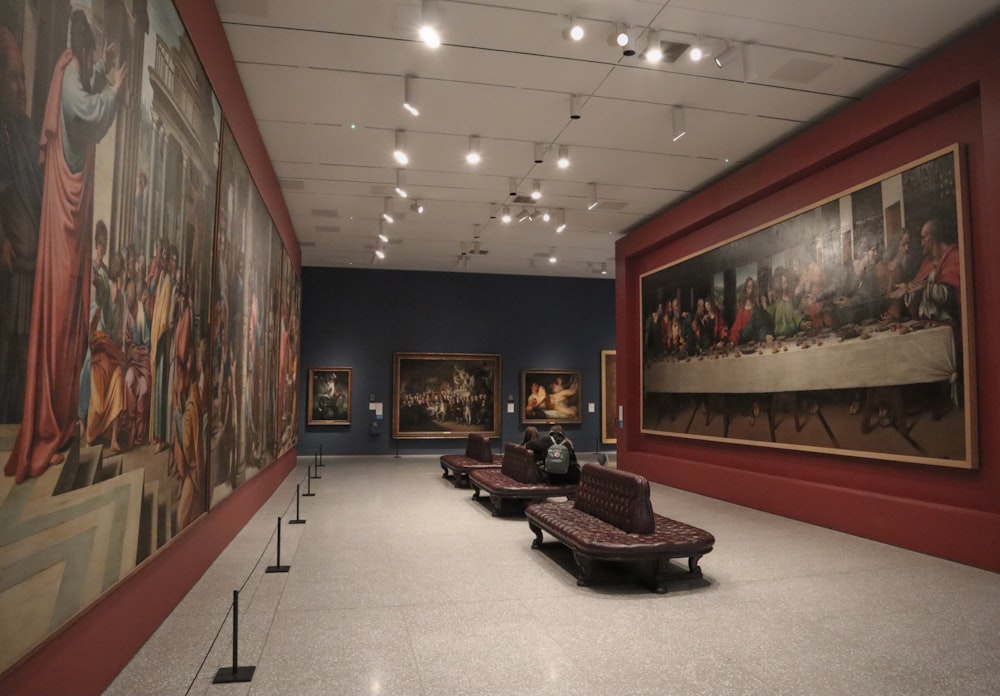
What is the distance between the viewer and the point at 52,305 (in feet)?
10.4

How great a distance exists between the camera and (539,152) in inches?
429

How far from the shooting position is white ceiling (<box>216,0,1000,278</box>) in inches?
279

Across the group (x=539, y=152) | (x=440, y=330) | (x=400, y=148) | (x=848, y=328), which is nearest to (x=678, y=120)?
(x=539, y=152)

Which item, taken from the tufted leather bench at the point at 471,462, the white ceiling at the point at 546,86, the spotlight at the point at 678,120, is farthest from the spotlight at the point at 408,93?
the tufted leather bench at the point at 471,462

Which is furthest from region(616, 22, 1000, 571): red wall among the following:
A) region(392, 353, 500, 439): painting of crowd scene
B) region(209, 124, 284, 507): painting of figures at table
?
region(392, 353, 500, 439): painting of crowd scene

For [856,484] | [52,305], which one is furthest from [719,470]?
[52,305]

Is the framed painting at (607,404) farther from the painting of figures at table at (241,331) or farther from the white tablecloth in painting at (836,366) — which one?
the painting of figures at table at (241,331)

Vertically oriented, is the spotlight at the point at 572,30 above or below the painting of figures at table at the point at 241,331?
above

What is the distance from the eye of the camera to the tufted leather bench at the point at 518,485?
33.2 ft

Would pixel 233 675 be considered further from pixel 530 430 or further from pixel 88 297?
pixel 530 430

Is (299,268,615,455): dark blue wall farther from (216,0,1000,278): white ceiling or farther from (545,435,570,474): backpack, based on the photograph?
(545,435,570,474): backpack

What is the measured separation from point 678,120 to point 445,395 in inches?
533

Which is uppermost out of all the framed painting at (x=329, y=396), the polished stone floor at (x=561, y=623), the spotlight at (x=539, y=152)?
the spotlight at (x=539, y=152)

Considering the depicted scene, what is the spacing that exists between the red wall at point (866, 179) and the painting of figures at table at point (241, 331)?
8.22 metres
